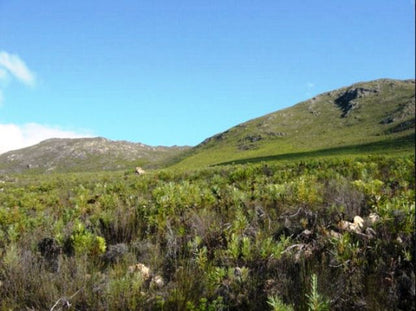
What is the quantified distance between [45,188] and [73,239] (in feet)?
47.9

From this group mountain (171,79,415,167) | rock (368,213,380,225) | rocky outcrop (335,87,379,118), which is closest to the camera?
rock (368,213,380,225)

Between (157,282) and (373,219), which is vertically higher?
(373,219)

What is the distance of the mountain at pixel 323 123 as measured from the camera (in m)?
93.6

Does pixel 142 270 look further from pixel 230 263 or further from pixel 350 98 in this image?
pixel 350 98

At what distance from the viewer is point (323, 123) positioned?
413 feet

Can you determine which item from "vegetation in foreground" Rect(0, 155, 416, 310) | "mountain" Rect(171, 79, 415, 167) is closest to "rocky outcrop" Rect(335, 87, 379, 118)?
"mountain" Rect(171, 79, 415, 167)

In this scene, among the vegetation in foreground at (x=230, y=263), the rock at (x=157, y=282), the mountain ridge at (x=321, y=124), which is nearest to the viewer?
the vegetation in foreground at (x=230, y=263)

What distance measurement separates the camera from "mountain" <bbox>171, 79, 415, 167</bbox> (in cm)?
9356

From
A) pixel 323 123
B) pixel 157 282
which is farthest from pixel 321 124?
pixel 157 282

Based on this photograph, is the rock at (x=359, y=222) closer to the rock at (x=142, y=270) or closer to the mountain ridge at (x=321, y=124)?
the rock at (x=142, y=270)

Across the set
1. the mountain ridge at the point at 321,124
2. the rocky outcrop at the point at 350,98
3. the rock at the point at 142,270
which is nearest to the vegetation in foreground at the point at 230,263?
the rock at the point at 142,270

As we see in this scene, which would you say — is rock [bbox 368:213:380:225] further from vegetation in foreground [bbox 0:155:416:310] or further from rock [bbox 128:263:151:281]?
rock [bbox 128:263:151:281]

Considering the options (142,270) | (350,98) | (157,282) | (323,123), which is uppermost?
(350,98)

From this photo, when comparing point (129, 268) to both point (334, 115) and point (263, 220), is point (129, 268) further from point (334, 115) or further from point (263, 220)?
point (334, 115)
